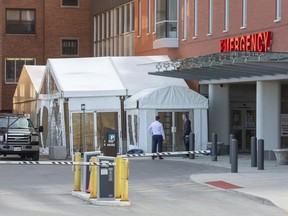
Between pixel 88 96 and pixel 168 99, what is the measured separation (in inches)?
138

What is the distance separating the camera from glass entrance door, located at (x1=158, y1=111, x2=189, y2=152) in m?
36.4

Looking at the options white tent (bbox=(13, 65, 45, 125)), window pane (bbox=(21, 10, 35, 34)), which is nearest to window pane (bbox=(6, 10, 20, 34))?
window pane (bbox=(21, 10, 35, 34))

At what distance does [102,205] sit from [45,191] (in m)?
3.69

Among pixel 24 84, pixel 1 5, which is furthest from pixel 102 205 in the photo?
pixel 1 5

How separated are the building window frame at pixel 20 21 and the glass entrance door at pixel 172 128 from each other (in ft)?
89.4

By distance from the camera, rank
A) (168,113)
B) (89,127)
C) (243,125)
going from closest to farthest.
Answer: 1. (168,113)
2. (89,127)
3. (243,125)

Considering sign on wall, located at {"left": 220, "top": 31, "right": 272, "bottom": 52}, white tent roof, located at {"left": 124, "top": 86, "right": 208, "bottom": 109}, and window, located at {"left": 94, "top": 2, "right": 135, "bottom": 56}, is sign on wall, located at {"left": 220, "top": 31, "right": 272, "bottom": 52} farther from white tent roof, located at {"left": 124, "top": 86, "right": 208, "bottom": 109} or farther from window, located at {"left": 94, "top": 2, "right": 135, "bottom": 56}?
window, located at {"left": 94, "top": 2, "right": 135, "bottom": 56}

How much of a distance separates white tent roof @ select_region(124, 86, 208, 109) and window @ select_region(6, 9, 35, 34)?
26878 mm

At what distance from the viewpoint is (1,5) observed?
60625 mm

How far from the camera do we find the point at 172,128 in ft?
119

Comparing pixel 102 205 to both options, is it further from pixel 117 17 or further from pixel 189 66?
pixel 117 17

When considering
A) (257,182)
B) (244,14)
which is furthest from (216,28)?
(257,182)

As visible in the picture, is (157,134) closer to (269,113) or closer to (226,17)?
(269,113)

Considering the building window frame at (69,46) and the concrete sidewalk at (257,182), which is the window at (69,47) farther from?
the concrete sidewalk at (257,182)
